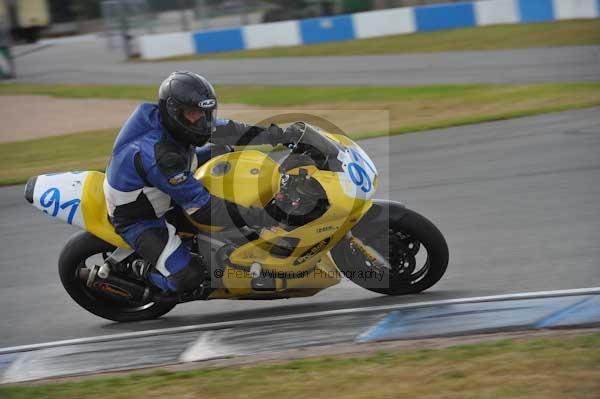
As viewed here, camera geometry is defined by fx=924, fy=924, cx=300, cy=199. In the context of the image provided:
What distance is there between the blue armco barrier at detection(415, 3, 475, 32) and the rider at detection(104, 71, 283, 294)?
1654 centimetres

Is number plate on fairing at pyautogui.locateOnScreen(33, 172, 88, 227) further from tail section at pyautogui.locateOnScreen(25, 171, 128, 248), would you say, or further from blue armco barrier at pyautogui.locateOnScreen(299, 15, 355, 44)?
blue armco barrier at pyautogui.locateOnScreen(299, 15, 355, 44)

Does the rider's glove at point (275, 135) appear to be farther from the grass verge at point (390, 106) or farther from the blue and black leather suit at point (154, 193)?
the grass verge at point (390, 106)

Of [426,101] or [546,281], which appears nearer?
[546,281]

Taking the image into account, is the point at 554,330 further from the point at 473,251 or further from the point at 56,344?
the point at 56,344

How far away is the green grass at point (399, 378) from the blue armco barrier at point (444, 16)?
1751 cm

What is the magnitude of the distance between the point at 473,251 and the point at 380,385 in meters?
2.52

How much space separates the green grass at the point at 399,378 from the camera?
167 inches

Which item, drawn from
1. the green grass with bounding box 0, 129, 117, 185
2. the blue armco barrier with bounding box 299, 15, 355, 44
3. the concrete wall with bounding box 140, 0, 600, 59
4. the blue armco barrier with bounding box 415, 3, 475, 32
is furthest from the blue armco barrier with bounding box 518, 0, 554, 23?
the green grass with bounding box 0, 129, 117, 185

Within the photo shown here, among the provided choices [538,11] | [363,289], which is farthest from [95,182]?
[538,11]

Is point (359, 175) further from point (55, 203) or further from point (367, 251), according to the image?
point (55, 203)

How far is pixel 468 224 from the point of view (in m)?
7.38

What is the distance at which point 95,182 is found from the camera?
19.4 ft

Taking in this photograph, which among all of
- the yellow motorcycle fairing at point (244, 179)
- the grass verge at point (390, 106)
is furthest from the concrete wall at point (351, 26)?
the yellow motorcycle fairing at point (244, 179)

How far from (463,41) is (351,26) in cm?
368
